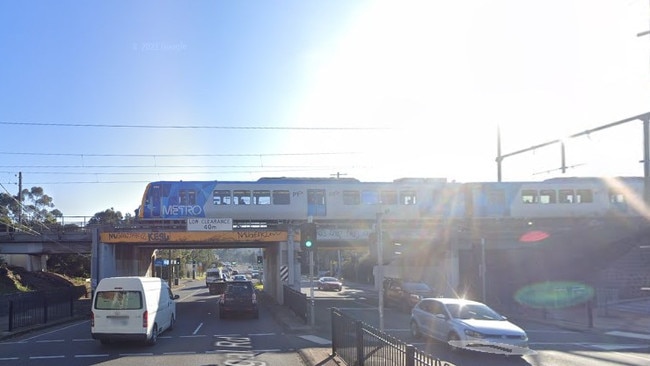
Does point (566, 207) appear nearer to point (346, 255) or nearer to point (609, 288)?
point (609, 288)

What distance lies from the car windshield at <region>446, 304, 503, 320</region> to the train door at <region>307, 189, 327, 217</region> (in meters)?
22.2

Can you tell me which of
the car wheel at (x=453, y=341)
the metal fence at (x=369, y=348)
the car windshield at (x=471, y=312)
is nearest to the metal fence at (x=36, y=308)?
the metal fence at (x=369, y=348)

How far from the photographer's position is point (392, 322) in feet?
80.1

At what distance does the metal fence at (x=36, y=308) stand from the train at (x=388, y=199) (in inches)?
385

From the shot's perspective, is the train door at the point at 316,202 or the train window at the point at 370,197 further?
the train window at the point at 370,197

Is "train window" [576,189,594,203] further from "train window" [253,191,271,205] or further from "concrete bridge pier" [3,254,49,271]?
"concrete bridge pier" [3,254,49,271]

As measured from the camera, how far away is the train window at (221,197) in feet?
121

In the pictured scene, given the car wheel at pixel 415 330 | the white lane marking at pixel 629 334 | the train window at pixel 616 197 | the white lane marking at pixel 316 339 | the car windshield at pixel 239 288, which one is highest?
the train window at pixel 616 197

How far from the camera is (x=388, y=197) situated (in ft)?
127

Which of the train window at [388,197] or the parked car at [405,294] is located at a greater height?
the train window at [388,197]

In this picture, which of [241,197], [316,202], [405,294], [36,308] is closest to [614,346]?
[405,294]

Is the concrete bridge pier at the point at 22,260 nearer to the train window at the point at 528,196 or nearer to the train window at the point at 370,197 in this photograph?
the train window at the point at 370,197

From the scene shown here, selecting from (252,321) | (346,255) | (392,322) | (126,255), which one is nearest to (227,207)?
(126,255)

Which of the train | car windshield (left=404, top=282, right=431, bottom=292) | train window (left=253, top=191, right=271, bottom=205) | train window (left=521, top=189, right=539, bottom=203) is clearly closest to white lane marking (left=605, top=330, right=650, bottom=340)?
car windshield (left=404, top=282, right=431, bottom=292)
